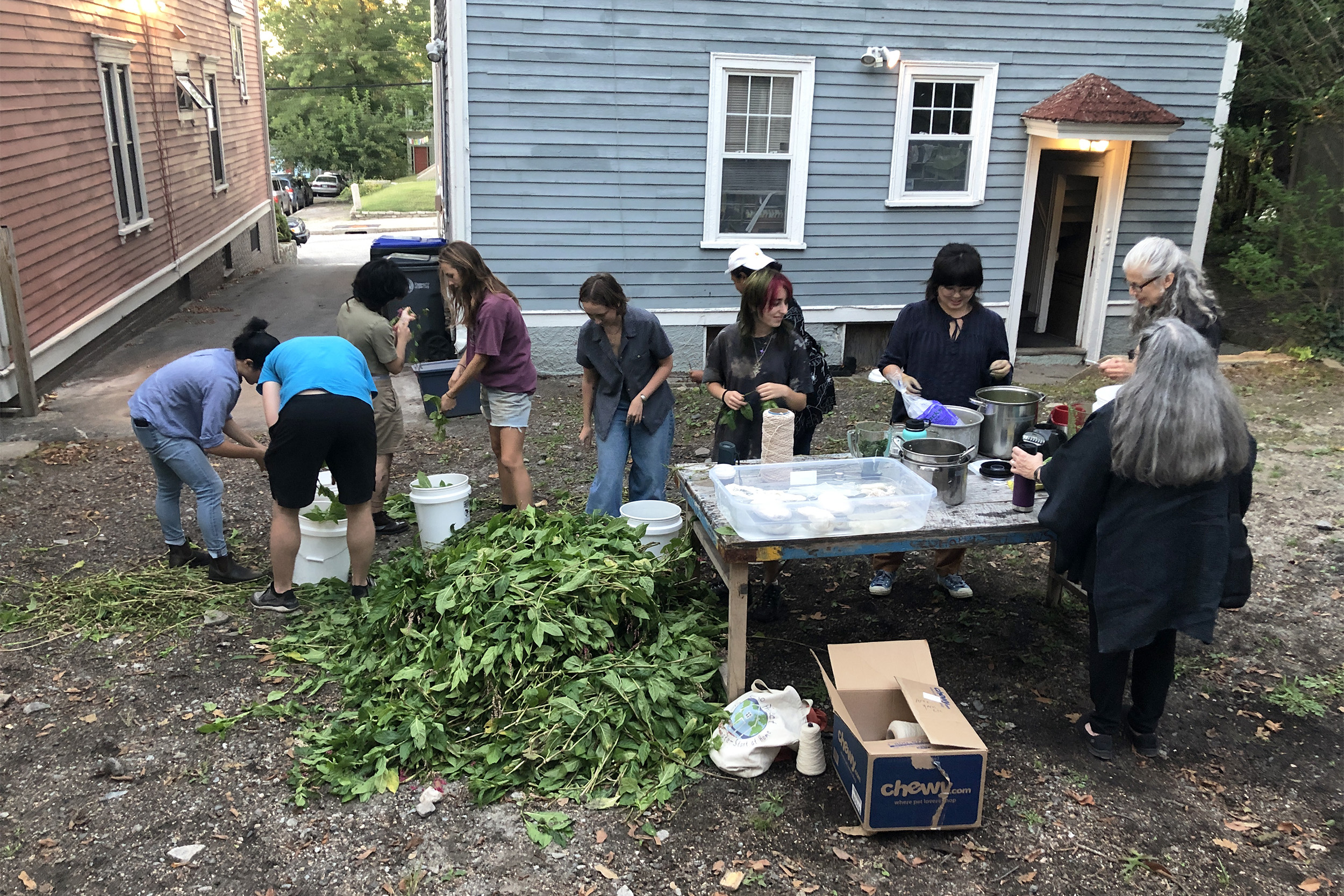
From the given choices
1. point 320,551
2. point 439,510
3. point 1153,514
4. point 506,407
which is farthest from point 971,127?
point 320,551

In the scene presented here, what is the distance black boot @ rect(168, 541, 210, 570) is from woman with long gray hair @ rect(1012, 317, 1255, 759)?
14.9 ft

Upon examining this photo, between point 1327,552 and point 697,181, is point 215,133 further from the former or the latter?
point 1327,552

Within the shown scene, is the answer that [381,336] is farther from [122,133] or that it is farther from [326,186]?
[326,186]

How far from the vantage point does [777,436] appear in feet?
14.6

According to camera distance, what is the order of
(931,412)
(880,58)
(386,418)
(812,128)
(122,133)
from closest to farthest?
1. (931,412)
2. (386,418)
3. (880,58)
4. (812,128)
5. (122,133)

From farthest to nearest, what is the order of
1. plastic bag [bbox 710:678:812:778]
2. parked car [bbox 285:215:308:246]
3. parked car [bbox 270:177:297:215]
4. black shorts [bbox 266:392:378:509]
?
parked car [bbox 270:177:297:215]
parked car [bbox 285:215:308:246]
black shorts [bbox 266:392:378:509]
plastic bag [bbox 710:678:812:778]

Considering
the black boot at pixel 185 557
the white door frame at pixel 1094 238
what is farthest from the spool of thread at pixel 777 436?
the white door frame at pixel 1094 238

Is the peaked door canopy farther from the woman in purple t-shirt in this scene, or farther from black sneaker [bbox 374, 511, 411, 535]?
black sneaker [bbox 374, 511, 411, 535]

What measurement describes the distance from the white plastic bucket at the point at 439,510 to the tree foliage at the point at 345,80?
3839cm

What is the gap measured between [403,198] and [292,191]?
180 inches


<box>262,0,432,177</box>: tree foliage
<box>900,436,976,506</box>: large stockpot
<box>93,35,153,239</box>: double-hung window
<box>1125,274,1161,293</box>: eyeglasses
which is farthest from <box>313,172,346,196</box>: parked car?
<box>1125,274,1161,293</box>: eyeglasses

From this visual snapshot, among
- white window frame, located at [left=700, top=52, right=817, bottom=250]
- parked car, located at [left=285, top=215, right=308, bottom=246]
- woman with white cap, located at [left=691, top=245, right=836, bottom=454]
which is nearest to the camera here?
woman with white cap, located at [left=691, top=245, right=836, bottom=454]

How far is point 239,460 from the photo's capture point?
7.71 metres

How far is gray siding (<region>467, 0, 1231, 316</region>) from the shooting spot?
9414mm
